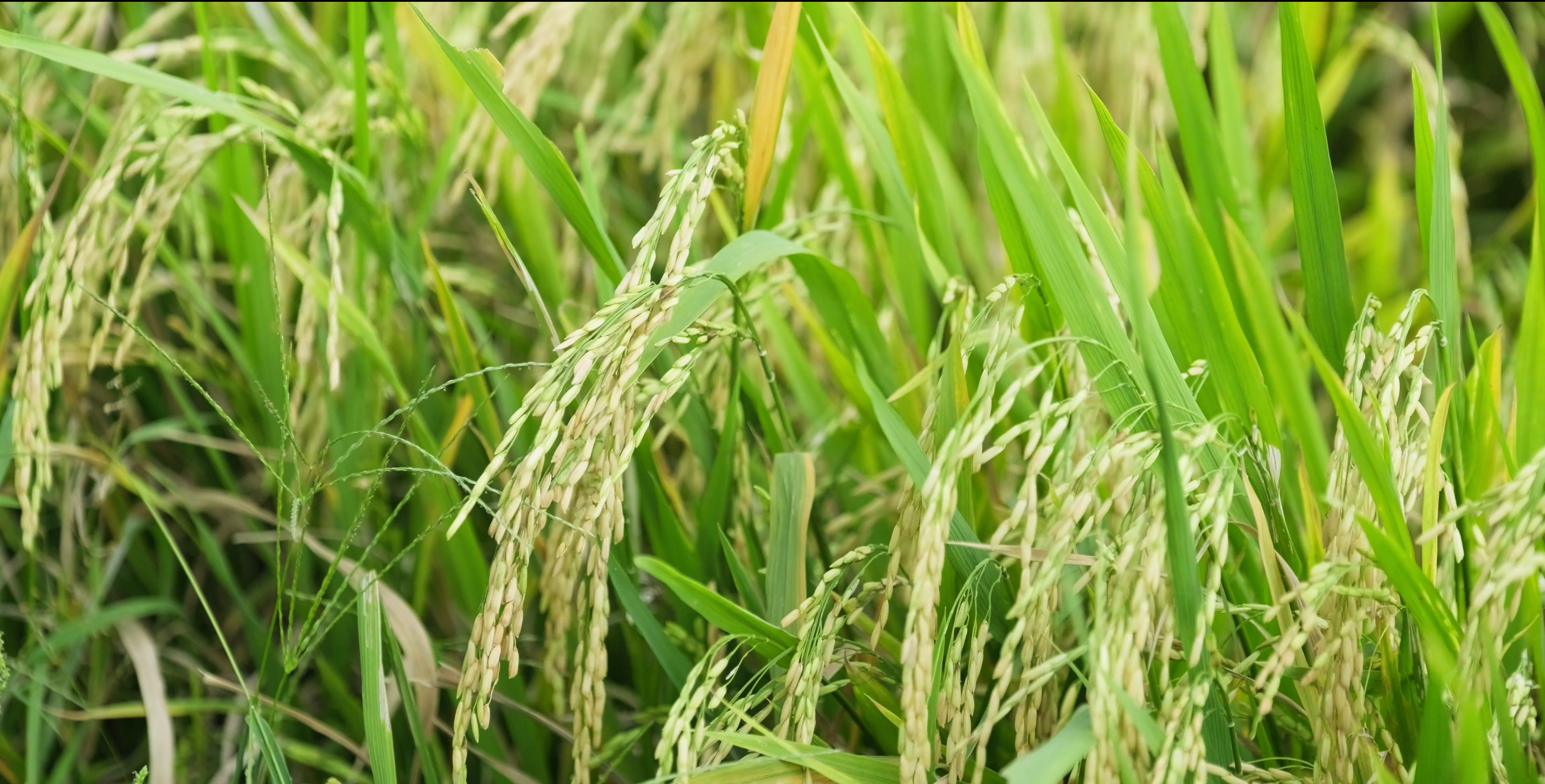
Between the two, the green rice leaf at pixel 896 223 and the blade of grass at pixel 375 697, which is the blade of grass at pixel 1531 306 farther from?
the blade of grass at pixel 375 697

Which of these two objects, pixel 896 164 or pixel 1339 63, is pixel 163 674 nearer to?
pixel 896 164

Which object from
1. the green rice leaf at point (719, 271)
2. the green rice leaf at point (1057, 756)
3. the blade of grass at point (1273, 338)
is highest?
the green rice leaf at point (719, 271)

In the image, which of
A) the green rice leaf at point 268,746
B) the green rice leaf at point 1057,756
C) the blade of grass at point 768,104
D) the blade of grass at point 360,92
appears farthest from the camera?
the blade of grass at point 360,92

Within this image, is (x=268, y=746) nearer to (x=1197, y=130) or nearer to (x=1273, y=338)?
(x=1273, y=338)

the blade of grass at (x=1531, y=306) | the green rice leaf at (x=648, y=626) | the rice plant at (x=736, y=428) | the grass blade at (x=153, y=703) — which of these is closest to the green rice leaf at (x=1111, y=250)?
the rice plant at (x=736, y=428)

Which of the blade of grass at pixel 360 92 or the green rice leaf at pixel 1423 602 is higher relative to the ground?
the blade of grass at pixel 360 92

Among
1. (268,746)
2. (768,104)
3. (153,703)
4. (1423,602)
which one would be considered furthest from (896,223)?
(153,703)

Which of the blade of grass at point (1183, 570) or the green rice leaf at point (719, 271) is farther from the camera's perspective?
the green rice leaf at point (719, 271)

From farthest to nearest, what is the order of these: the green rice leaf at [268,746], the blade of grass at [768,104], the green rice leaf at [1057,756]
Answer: the blade of grass at [768,104] < the green rice leaf at [268,746] < the green rice leaf at [1057,756]
